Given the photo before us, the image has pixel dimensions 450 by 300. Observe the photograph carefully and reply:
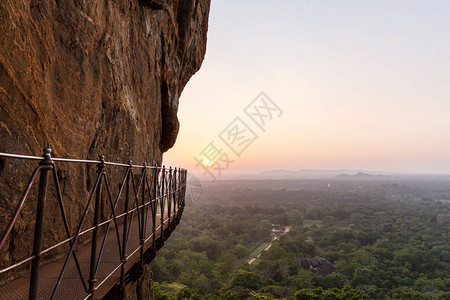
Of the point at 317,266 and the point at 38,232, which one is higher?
the point at 38,232

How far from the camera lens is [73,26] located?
16.0 ft

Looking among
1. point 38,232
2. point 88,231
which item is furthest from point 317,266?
point 38,232

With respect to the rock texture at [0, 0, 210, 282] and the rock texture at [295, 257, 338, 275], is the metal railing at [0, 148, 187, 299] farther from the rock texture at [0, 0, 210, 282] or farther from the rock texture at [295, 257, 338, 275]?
the rock texture at [295, 257, 338, 275]

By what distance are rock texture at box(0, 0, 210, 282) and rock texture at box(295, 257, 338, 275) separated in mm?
46598

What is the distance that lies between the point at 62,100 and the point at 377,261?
59.8 metres

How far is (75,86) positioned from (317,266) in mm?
51882

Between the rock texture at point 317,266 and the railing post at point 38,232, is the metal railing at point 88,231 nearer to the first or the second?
A: the railing post at point 38,232

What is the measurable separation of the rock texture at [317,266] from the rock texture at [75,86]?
46.6 metres

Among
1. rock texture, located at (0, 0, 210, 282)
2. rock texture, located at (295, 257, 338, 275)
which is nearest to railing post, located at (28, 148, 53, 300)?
rock texture, located at (0, 0, 210, 282)

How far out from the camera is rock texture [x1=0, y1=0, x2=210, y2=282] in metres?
3.52

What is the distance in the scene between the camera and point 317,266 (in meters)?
48.9

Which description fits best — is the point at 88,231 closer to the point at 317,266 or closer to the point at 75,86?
the point at 75,86

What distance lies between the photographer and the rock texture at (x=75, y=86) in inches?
139

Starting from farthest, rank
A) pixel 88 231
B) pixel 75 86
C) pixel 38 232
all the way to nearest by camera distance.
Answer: pixel 75 86 < pixel 88 231 < pixel 38 232
